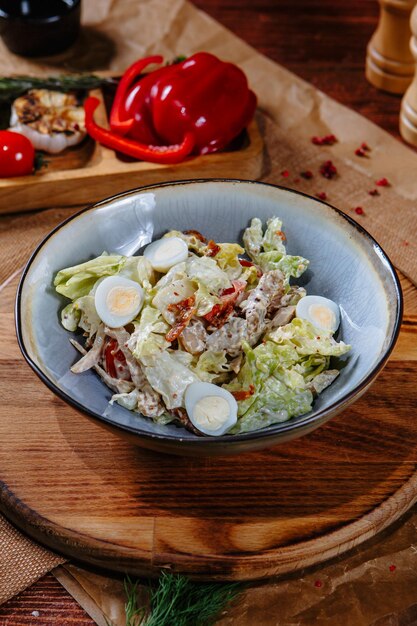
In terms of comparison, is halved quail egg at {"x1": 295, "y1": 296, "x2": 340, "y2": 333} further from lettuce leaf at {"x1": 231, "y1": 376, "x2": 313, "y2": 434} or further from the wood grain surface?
the wood grain surface

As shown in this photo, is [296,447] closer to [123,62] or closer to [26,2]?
[123,62]

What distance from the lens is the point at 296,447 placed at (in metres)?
2.54

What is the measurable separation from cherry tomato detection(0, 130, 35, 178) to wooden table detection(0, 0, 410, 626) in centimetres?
219

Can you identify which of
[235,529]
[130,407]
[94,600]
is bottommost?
[94,600]

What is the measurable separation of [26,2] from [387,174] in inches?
108

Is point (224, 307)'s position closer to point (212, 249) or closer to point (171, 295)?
point (171, 295)

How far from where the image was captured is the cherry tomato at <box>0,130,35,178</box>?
3719 millimetres

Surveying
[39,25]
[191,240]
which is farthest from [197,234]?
[39,25]

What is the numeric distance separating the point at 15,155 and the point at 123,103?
784 mm

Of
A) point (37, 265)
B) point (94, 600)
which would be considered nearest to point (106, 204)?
point (37, 265)

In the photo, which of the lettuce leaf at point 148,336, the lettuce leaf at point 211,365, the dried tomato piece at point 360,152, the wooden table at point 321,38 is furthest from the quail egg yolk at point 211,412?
Answer: the wooden table at point 321,38

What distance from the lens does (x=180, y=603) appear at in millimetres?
2242

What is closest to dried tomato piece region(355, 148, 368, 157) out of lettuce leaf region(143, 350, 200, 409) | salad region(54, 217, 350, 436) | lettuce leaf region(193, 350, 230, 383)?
salad region(54, 217, 350, 436)

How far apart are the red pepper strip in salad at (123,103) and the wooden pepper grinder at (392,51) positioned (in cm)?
151
